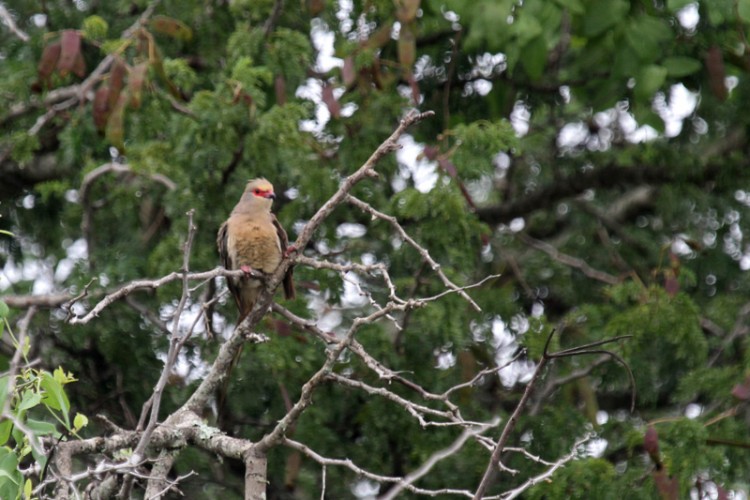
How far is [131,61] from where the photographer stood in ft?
20.5

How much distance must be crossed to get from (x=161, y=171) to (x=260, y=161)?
49 centimetres

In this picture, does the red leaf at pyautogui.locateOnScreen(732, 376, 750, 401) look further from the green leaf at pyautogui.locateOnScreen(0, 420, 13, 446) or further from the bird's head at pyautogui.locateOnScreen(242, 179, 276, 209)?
the green leaf at pyautogui.locateOnScreen(0, 420, 13, 446)

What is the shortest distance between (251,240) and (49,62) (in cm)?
121

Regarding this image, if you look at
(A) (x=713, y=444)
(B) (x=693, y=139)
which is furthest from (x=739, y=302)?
(A) (x=713, y=444)

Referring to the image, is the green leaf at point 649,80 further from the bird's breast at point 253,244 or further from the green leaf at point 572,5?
the bird's breast at point 253,244

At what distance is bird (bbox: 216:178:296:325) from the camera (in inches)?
210

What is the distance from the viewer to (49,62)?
545 cm

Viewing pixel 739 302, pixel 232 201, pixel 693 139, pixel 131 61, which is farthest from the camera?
pixel 693 139

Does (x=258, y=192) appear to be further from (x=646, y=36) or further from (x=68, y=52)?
(x=646, y=36)

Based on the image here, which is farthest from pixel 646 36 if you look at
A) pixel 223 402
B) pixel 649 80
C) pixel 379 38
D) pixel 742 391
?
pixel 223 402

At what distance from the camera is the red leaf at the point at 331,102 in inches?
224

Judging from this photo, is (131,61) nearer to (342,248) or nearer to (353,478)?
(342,248)

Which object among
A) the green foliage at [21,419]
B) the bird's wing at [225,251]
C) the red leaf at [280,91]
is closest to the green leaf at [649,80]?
the red leaf at [280,91]

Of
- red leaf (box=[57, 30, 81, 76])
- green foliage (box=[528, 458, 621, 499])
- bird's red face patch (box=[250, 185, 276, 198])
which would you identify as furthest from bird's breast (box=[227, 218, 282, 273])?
green foliage (box=[528, 458, 621, 499])
